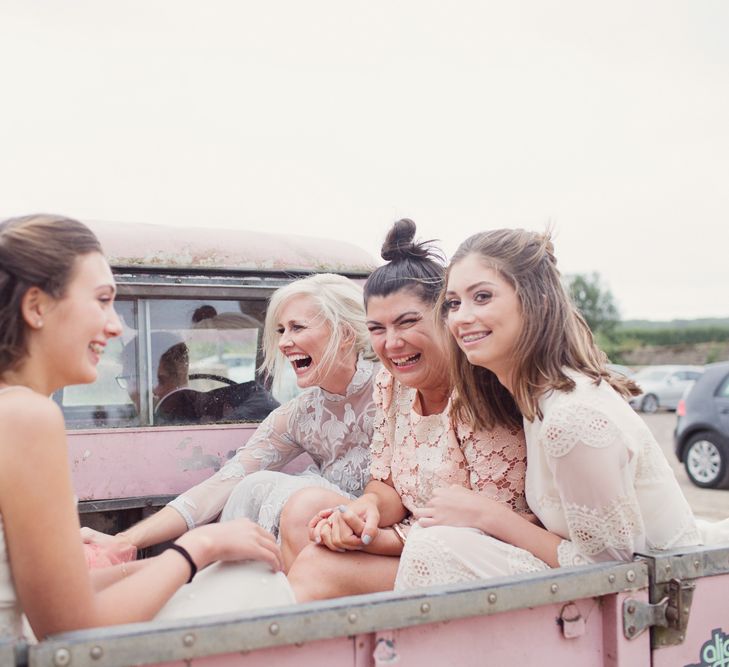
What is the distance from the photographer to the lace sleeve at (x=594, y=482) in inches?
60.4

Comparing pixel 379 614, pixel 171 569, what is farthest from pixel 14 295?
pixel 379 614

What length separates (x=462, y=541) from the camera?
5.27 ft

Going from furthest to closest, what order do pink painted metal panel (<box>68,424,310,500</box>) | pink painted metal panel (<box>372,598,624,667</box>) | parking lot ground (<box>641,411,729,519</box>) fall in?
parking lot ground (<box>641,411,729,519</box>) < pink painted metal panel (<box>68,424,310,500</box>) < pink painted metal panel (<box>372,598,624,667</box>)

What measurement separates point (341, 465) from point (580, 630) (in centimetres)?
130

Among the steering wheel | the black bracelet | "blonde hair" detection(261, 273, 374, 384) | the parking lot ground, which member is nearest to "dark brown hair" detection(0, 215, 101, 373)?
the black bracelet

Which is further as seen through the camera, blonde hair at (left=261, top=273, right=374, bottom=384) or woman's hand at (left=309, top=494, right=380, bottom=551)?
blonde hair at (left=261, top=273, right=374, bottom=384)

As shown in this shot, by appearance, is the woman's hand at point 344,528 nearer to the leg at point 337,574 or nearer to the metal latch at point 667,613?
the leg at point 337,574

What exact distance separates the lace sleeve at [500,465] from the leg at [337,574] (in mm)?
308

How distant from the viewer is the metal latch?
149 cm

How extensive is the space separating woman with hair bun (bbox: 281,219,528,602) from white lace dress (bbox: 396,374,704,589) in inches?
5.8

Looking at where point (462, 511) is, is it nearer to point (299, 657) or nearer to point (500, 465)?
point (500, 465)

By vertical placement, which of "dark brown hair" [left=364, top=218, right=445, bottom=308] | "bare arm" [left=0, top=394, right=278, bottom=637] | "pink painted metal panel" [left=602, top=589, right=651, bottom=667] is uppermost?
"dark brown hair" [left=364, top=218, right=445, bottom=308]

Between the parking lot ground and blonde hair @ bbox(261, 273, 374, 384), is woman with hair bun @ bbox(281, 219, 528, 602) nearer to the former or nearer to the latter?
blonde hair @ bbox(261, 273, 374, 384)

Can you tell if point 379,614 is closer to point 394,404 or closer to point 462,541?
point 462,541
